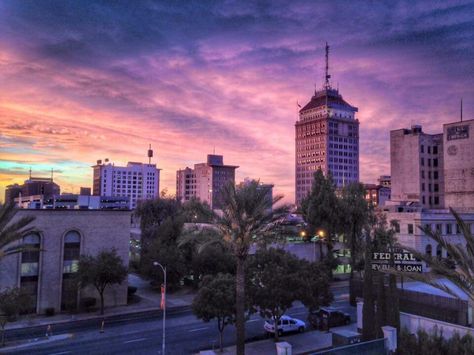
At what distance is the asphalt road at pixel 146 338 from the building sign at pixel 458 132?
233ft

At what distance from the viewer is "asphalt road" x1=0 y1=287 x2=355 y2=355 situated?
29.9 metres

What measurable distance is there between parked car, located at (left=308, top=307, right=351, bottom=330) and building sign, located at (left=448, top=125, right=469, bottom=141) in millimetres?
74325

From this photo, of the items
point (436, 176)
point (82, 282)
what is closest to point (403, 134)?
point (436, 176)

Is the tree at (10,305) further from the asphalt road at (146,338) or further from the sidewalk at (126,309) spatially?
the sidewalk at (126,309)

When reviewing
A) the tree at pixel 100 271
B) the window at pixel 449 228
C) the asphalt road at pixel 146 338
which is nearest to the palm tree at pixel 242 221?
the asphalt road at pixel 146 338

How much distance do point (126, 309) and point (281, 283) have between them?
825 inches

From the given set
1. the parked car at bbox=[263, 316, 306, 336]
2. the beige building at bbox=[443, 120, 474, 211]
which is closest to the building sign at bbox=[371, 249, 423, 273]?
the parked car at bbox=[263, 316, 306, 336]

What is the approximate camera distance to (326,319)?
3428cm

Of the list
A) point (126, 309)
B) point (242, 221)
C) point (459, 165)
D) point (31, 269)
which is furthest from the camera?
point (459, 165)

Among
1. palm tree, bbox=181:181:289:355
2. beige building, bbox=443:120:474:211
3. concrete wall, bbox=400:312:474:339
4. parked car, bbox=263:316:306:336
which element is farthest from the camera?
beige building, bbox=443:120:474:211

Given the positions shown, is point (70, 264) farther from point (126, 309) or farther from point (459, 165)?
point (459, 165)

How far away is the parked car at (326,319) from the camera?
3443cm

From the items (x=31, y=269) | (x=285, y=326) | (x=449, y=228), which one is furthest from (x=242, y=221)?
(x=449, y=228)

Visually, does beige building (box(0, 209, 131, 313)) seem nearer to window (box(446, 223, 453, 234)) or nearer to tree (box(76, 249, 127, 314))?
tree (box(76, 249, 127, 314))
